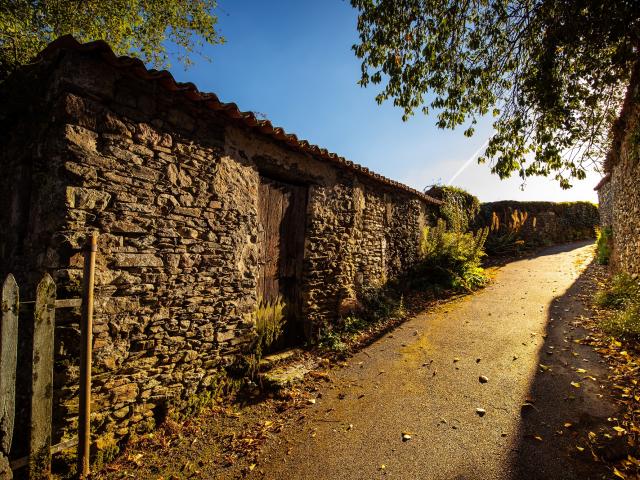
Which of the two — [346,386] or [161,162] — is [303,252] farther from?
[161,162]

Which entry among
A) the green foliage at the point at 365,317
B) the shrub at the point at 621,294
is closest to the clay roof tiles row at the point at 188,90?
the green foliage at the point at 365,317

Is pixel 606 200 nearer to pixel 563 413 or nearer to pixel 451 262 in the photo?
pixel 451 262

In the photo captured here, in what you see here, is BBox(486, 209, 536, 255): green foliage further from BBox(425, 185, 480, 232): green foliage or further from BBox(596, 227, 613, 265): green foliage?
BBox(596, 227, 613, 265): green foliage

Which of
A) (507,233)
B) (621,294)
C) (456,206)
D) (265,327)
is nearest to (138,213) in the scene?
(265,327)

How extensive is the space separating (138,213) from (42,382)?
163 cm

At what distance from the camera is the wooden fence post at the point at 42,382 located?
2.27 meters

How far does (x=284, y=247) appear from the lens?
503 centimetres

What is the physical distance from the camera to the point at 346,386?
13.0ft

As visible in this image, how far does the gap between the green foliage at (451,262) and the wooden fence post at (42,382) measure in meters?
7.78

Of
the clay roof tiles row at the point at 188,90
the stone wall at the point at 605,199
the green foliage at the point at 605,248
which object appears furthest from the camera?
the stone wall at the point at 605,199

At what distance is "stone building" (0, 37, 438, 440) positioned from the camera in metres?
2.77

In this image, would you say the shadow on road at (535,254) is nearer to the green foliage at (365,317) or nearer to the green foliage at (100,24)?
the green foliage at (365,317)

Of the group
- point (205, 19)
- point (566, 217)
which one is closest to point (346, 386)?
point (205, 19)

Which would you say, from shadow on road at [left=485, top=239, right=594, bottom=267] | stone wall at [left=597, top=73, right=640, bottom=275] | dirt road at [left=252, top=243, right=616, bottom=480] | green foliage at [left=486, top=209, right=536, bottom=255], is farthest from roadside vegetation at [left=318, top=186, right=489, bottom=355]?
stone wall at [left=597, top=73, right=640, bottom=275]
